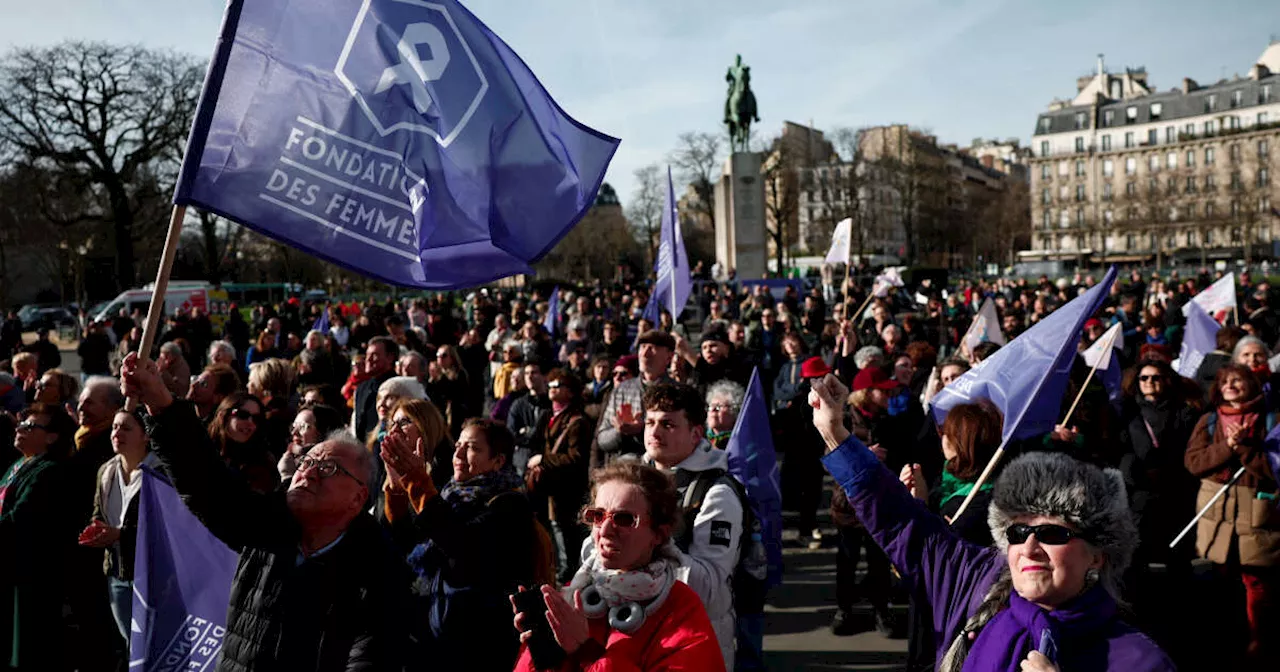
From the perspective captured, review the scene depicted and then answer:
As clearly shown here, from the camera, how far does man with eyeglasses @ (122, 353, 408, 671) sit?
2.61 metres

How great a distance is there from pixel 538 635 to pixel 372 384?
15.8 feet

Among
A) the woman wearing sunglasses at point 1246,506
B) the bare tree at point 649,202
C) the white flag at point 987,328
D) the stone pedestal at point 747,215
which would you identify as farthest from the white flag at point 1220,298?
the bare tree at point 649,202

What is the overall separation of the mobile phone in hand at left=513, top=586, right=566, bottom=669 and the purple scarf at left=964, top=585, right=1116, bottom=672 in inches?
36.0

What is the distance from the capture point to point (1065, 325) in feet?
15.0

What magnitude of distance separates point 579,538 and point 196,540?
300cm

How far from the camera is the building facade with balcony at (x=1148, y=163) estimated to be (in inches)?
3098

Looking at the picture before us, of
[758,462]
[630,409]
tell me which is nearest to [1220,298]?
[758,462]

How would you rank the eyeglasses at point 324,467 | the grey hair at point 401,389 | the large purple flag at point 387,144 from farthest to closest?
the grey hair at point 401,389 → the large purple flag at point 387,144 → the eyeglasses at point 324,467

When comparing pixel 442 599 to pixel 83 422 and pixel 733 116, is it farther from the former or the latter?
pixel 733 116

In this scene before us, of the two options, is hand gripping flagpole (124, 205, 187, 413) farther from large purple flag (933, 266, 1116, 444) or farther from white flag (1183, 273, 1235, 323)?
white flag (1183, 273, 1235, 323)

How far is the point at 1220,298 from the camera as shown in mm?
11203

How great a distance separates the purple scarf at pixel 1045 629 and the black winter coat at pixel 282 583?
1.64 m

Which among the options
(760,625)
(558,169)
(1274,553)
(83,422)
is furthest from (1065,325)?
(83,422)

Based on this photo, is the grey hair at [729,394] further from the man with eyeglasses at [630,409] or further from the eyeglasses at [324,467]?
the eyeglasses at [324,467]
